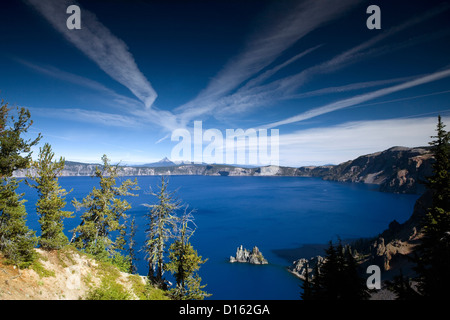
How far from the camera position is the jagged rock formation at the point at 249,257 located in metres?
66.8

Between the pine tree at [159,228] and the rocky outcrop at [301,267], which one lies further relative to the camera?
the rocky outcrop at [301,267]

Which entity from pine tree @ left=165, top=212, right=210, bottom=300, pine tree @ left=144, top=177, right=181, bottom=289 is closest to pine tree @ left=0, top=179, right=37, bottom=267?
pine tree @ left=144, top=177, right=181, bottom=289

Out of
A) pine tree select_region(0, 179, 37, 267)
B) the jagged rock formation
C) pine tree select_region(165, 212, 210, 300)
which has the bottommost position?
the jagged rock formation

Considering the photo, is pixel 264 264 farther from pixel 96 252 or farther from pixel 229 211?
pixel 229 211

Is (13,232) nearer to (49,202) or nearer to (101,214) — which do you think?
(49,202)

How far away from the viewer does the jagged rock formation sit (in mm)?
66750

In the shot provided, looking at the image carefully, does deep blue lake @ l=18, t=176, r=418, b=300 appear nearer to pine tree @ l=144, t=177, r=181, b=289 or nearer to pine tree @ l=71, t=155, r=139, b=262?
pine tree @ l=144, t=177, r=181, b=289

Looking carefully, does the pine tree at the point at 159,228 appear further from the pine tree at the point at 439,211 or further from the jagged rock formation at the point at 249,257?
the jagged rock formation at the point at 249,257

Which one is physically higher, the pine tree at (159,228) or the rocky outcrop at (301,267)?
the pine tree at (159,228)

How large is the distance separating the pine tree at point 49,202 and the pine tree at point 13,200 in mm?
3098

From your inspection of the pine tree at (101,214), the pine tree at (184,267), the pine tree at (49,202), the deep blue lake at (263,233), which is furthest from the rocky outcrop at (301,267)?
Answer: the pine tree at (49,202)

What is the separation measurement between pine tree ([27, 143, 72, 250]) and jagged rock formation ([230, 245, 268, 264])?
59.3 m

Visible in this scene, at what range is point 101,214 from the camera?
26.1 m
